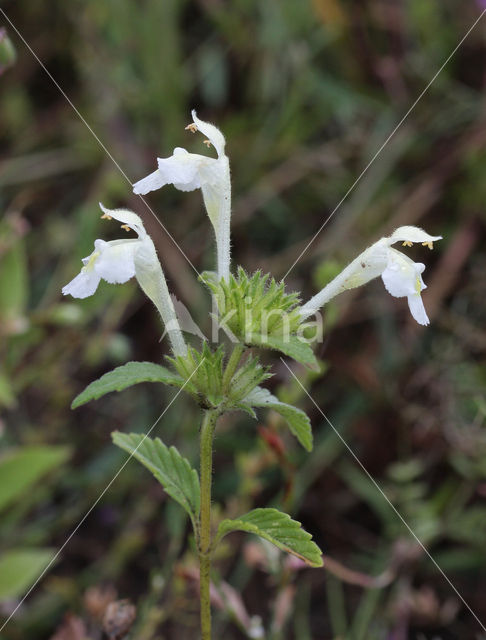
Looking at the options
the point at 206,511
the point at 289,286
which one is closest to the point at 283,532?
the point at 206,511

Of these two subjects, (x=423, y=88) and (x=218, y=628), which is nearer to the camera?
(x=218, y=628)

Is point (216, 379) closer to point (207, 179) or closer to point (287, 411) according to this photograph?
point (287, 411)

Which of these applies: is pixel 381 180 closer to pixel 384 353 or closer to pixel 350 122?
pixel 350 122

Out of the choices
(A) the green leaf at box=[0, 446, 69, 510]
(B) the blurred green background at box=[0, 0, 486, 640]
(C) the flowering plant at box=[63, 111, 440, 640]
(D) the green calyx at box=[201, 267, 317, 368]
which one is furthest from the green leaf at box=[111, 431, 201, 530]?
(A) the green leaf at box=[0, 446, 69, 510]

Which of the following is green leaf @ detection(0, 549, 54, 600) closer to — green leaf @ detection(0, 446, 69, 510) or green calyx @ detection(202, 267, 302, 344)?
green leaf @ detection(0, 446, 69, 510)

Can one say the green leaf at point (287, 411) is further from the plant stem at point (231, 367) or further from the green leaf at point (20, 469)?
the green leaf at point (20, 469)

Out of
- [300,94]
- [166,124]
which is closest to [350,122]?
[300,94]
